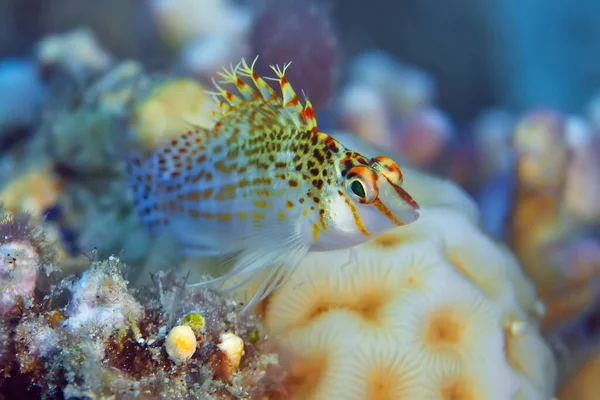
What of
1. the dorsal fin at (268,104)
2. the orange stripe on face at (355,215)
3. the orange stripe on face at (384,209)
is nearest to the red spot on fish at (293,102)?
the dorsal fin at (268,104)

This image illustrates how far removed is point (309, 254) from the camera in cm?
250

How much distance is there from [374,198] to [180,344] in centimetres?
97

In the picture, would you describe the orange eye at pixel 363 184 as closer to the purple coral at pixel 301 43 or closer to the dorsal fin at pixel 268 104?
the dorsal fin at pixel 268 104

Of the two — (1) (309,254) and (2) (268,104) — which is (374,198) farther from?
(2) (268,104)

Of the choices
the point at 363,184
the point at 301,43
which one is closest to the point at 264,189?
the point at 363,184

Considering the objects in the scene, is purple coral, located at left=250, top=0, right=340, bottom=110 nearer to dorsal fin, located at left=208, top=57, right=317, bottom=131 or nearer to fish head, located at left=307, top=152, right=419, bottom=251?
dorsal fin, located at left=208, top=57, right=317, bottom=131

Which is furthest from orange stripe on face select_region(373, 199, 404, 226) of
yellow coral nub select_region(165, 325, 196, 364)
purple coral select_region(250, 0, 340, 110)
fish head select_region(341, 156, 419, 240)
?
purple coral select_region(250, 0, 340, 110)

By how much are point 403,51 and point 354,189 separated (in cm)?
536

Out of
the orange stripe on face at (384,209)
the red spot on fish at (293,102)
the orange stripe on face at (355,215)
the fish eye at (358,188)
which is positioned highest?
the red spot on fish at (293,102)

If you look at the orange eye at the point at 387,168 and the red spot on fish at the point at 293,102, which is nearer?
the orange eye at the point at 387,168

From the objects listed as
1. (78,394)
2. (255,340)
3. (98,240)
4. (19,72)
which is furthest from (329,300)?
(19,72)

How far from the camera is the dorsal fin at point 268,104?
7.52 feet

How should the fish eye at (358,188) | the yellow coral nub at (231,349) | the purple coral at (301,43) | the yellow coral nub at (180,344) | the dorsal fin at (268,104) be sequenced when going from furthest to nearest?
the purple coral at (301,43) → the dorsal fin at (268,104) → the fish eye at (358,188) → the yellow coral nub at (231,349) → the yellow coral nub at (180,344)

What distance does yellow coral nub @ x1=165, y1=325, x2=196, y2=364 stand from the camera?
1784mm
